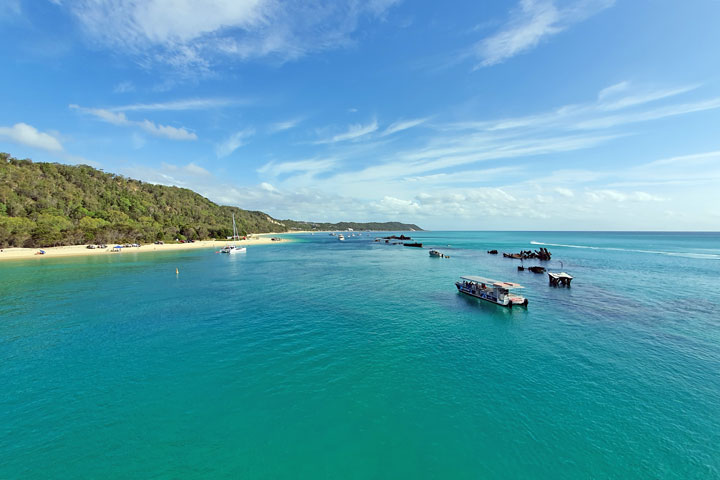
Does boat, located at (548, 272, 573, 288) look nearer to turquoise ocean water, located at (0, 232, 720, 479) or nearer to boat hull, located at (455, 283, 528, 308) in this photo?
turquoise ocean water, located at (0, 232, 720, 479)

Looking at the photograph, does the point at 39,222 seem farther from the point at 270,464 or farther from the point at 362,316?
the point at 270,464

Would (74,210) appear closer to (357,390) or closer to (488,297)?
(357,390)

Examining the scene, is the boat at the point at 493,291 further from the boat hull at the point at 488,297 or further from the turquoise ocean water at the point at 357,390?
the turquoise ocean water at the point at 357,390

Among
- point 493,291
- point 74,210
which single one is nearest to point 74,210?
point 74,210

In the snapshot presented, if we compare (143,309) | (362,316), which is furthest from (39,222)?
(362,316)

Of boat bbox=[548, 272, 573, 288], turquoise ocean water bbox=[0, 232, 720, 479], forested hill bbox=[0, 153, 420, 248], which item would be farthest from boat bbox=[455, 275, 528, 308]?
forested hill bbox=[0, 153, 420, 248]

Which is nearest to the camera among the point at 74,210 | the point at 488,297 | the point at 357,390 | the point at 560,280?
the point at 357,390
